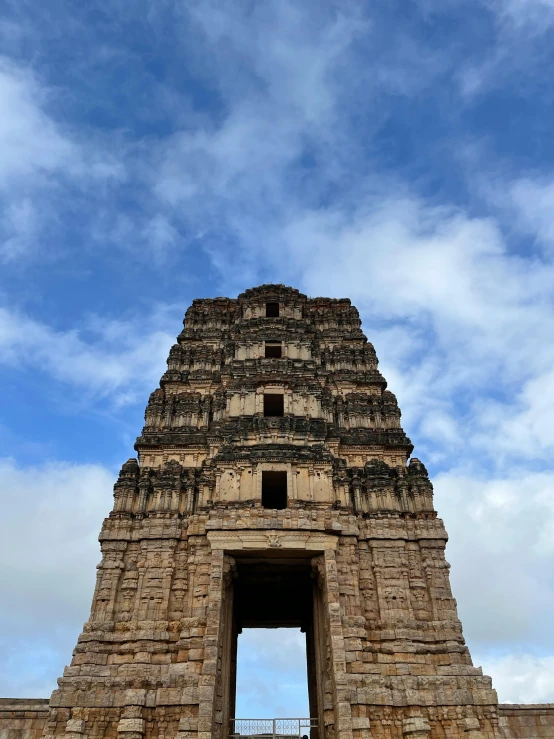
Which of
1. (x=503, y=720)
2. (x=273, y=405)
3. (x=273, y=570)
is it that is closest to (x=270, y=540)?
(x=273, y=570)

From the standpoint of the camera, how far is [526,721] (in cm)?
1571

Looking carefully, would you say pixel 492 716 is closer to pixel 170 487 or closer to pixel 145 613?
pixel 145 613

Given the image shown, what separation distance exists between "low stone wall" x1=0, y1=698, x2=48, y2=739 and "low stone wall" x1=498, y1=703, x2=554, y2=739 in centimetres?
1244

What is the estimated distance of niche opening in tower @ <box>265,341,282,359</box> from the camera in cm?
2542

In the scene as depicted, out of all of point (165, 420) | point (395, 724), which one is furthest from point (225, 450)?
point (395, 724)

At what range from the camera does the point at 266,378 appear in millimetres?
23062

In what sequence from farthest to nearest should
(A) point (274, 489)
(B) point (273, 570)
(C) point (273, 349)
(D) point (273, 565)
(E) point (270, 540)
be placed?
(C) point (273, 349) < (A) point (274, 489) < (B) point (273, 570) < (D) point (273, 565) < (E) point (270, 540)

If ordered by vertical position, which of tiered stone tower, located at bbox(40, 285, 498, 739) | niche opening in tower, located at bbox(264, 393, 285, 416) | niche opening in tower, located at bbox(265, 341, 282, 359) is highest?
niche opening in tower, located at bbox(265, 341, 282, 359)

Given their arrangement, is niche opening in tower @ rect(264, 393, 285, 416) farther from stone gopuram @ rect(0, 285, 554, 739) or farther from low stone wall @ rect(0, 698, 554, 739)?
low stone wall @ rect(0, 698, 554, 739)

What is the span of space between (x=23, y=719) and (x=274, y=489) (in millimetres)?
10246

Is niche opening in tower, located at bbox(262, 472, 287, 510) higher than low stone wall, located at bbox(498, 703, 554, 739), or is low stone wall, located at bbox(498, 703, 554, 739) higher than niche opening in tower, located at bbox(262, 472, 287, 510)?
niche opening in tower, located at bbox(262, 472, 287, 510)

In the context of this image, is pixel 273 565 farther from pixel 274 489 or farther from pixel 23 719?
pixel 23 719

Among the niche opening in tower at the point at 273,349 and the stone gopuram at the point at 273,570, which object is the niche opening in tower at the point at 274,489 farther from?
the niche opening in tower at the point at 273,349

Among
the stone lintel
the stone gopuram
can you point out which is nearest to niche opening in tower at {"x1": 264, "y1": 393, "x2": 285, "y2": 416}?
the stone gopuram
